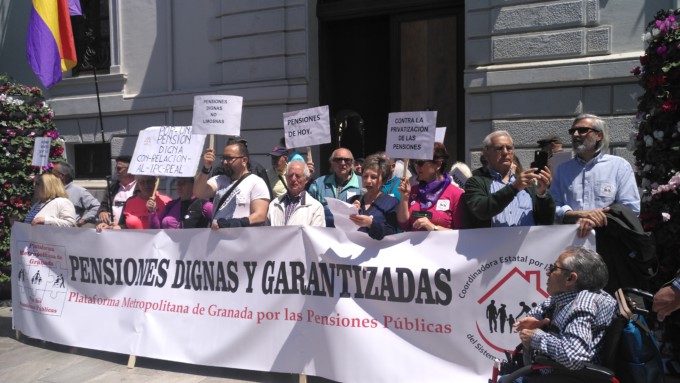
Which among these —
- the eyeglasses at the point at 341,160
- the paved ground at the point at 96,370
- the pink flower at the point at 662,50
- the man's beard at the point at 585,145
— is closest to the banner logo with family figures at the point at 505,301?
the man's beard at the point at 585,145

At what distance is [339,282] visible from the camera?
5262 mm

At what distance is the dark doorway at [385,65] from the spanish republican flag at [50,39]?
389 centimetres

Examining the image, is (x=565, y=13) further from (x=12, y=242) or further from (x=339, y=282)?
(x=12, y=242)

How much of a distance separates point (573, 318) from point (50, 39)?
9118 mm

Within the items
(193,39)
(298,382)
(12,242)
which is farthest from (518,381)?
(193,39)

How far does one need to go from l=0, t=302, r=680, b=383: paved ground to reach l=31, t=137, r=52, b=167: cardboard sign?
8.09 ft

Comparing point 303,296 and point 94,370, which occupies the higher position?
point 303,296

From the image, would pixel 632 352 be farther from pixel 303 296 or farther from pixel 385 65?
pixel 385 65

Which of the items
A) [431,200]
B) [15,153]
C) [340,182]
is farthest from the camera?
[15,153]

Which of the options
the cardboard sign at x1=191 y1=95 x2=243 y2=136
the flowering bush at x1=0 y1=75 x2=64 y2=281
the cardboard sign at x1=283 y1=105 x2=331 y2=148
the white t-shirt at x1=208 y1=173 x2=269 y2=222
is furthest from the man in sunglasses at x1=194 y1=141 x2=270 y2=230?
the flowering bush at x1=0 y1=75 x2=64 y2=281

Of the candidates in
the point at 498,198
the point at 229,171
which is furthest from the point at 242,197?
the point at 498,198

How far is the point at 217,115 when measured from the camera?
262 inches

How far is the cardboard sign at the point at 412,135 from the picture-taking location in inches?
198

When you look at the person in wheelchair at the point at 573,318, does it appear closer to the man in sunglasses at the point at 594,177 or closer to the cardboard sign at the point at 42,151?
the man in sunglasses at the point at 594,177
